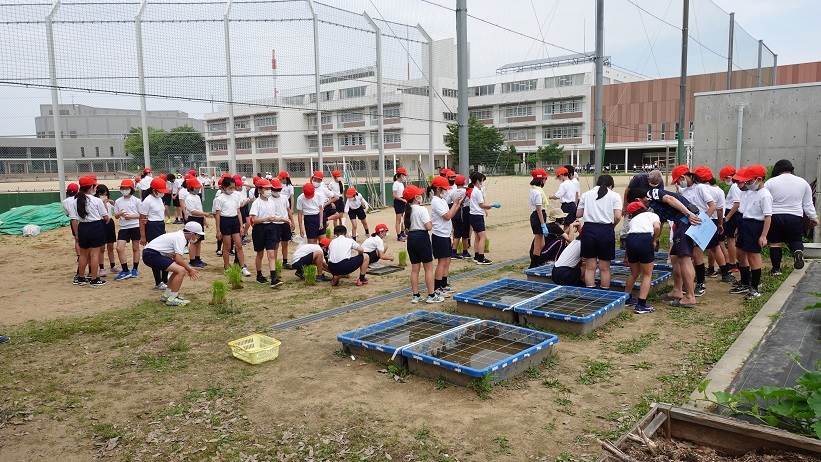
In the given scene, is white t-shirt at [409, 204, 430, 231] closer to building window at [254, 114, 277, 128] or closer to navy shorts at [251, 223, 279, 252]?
navy shorts at [251, 223, 279, 252]

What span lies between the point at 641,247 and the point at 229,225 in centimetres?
616

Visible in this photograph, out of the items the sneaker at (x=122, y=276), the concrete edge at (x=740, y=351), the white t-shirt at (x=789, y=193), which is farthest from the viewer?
the sneaker at (x=122, y=276)

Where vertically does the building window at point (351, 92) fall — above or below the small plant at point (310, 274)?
above

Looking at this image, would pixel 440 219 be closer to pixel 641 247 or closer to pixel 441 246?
pixel 441 246

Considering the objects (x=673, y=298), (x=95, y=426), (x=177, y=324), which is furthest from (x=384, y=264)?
(x=95, y=426)

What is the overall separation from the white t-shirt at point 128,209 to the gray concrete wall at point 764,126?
11600 millimetres

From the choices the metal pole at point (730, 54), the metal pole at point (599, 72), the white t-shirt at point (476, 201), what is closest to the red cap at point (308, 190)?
the white t-shirt at point (476, 201)

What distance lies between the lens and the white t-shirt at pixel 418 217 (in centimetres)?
670

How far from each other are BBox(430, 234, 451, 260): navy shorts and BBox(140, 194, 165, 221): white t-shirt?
14.9 feet

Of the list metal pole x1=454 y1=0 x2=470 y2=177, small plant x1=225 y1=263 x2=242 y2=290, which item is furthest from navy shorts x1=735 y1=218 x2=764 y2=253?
small plant x1=225 y1=263 x2=242 y2=290

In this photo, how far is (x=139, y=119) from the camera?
15008 millimetres

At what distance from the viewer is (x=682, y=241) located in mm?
6496

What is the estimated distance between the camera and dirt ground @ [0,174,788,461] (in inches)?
142

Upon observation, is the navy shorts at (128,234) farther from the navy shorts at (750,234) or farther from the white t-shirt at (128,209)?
the navy shorts at (750,234)
